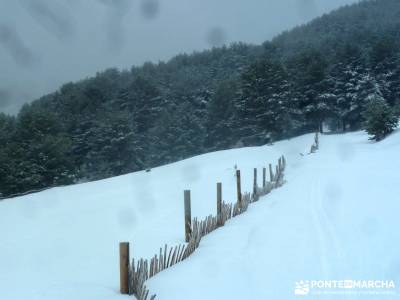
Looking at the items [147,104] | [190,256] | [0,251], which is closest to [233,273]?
[190,256]

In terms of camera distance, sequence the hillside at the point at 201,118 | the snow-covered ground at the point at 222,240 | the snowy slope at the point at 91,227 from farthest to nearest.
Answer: the hillside at the point at 201,118, the snowy slope at the point at 91,227, the snow-covered ground at the point at 222,240

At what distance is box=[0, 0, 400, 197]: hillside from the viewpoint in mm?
48875

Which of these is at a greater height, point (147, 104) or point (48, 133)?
point (147, 104)

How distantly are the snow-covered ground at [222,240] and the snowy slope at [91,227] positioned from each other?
4 centimetres

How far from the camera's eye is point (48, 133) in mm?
53312

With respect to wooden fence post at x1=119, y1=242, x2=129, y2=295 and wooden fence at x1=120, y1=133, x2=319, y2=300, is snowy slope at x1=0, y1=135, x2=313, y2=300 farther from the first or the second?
wooden fence at x1=120, y1=133, x2=319, y2=300

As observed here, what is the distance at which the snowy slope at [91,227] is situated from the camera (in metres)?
8.57

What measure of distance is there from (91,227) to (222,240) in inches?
248

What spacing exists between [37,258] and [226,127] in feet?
158

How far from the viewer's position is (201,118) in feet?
209

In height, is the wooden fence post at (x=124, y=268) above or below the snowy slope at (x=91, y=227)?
above

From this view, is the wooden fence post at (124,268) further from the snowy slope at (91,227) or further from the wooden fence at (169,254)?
the snowy slope at (91,227)

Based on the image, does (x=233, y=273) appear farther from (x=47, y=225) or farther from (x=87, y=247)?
(x=47, y=225)

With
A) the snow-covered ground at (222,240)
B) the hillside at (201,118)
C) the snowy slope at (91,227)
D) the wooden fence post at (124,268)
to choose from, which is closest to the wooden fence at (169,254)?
the wooden fence post at (124,268)
